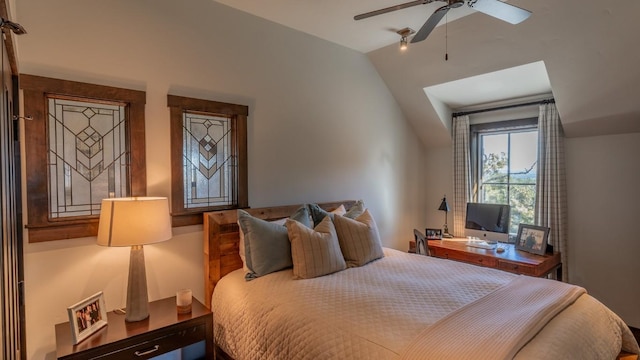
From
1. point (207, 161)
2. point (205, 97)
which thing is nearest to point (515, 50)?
point (205, 97)

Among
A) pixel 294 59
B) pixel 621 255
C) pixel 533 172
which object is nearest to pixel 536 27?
pixel 533 172

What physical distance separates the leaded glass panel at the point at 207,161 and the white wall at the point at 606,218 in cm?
328

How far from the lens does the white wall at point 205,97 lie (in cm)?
194

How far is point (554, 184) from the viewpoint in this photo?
133 inches

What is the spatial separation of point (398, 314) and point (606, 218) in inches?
110

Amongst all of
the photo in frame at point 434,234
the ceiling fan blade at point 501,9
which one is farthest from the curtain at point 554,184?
the ceiling fan blade at point 501,9

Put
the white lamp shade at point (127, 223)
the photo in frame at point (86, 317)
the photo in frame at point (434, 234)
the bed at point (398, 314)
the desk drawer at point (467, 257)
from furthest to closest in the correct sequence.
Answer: the photo in frame at point (434, 234), the desk drawer at point (467, 257), the white lamp shade at point (127, 223), the photo in frame at point (86, 317), the bed at point (398, 314)

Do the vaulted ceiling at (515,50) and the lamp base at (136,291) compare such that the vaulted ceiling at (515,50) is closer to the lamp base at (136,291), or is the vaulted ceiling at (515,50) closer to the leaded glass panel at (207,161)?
the leaded glass panel at (207,161)

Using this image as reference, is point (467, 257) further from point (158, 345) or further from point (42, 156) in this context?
point (42, 156)

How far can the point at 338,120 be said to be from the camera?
345 cm

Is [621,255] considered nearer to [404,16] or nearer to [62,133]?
[404,16]

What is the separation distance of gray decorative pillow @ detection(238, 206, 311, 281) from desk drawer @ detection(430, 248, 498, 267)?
1.84m

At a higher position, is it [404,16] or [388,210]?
[404,16]

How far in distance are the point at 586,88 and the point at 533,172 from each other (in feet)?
3.45
